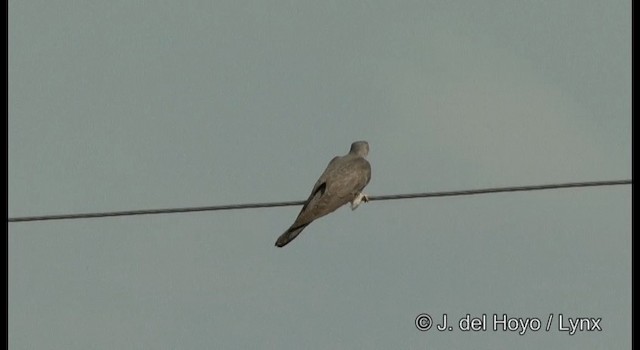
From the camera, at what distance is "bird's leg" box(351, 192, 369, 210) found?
1554 cm

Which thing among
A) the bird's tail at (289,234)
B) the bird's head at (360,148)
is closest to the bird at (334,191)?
the bird's tail at (289,234)

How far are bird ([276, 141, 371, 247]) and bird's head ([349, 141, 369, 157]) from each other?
→ 51 cm

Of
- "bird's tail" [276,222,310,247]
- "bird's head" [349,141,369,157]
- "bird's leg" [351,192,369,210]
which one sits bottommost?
"bird's tail" [276,222,310,247]

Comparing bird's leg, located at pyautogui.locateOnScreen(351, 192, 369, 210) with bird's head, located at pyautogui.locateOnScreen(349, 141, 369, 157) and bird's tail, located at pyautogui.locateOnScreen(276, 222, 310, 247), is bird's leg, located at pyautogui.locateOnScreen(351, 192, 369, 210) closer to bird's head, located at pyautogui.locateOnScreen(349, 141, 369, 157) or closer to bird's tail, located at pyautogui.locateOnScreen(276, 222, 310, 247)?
bird's tail, located at pyautogui.locateOnScreen(276, 222, 310, 247)

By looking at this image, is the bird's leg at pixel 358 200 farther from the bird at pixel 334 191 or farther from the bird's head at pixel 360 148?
the bird's head at pixel 360 148

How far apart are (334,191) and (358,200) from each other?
45 cm

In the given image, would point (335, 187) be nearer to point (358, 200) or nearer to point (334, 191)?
point (334, 191)

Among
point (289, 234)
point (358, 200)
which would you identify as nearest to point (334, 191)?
point (358, 200)

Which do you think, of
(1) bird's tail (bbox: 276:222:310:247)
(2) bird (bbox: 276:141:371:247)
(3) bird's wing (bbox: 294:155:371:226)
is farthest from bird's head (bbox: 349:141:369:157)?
(1) bird's tail (bbox: 276:222:310:247)

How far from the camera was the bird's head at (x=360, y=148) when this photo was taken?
56.5 feet
